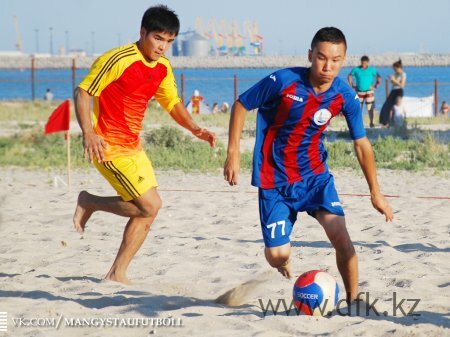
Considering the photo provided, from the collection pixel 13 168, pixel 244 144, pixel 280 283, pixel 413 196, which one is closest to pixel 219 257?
pixel 280 283

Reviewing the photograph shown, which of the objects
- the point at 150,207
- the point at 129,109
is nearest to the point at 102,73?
the point at 129,109

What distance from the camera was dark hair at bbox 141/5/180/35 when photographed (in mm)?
5762

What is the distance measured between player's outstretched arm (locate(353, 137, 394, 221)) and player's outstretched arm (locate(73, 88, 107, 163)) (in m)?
1.57

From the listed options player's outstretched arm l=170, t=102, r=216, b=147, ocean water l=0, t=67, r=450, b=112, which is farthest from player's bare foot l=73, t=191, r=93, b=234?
ocean water l=0, t=67, r=450, b=112

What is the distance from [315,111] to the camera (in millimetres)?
5250

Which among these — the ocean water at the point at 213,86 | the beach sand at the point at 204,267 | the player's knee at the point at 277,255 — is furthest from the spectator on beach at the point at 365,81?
the player's knee at the point at 277,255

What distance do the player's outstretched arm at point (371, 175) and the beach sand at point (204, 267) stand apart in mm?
610

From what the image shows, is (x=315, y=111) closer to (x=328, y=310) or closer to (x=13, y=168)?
(x=328, y=310)

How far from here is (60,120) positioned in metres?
11.2

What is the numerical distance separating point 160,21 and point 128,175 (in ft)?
3.45

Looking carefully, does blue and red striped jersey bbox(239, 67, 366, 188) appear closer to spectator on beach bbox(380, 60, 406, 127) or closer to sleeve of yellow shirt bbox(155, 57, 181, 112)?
sleeve of yellow shirt bbox(155, 57, 181, 112)

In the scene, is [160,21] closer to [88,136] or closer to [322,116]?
[88,136]

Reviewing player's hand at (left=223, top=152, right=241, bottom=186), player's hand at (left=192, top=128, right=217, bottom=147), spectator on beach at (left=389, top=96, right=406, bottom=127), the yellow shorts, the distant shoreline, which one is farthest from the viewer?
the distant shoreline
